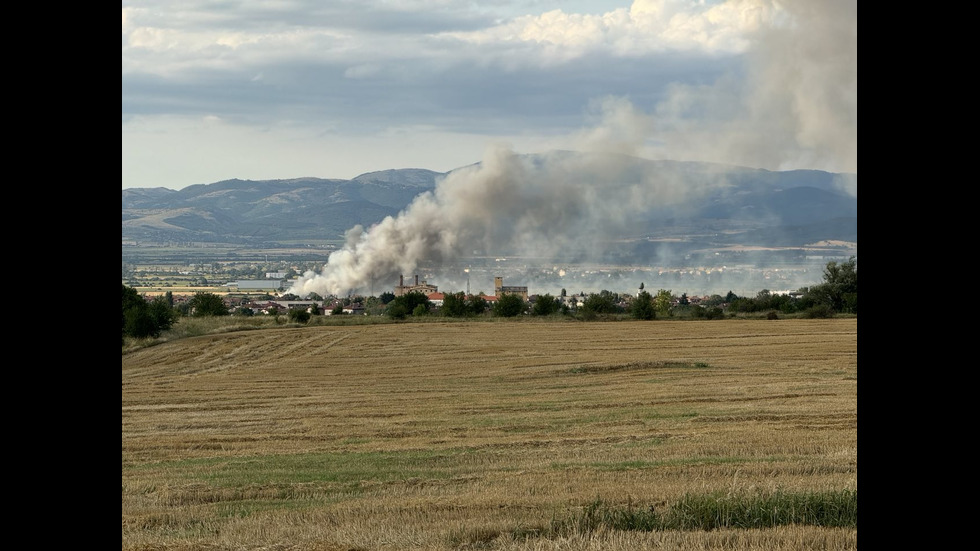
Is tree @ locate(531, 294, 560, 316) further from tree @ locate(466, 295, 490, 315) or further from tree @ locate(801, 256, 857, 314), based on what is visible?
tree @ locate(801, 256, 857, 314)

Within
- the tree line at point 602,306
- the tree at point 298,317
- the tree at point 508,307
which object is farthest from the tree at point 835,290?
the tree at point 298,317

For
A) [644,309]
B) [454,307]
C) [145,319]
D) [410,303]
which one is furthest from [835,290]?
[145,319]

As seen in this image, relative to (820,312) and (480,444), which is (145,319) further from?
(820,312)

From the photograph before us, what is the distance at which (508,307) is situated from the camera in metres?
79.6

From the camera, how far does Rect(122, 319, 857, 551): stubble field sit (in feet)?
28.2

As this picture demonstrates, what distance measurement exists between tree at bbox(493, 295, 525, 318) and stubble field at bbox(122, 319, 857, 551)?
31.5 m

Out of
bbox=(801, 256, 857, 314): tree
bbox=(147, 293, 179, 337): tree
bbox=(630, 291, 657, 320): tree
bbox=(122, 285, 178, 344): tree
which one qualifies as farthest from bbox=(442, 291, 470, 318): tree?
bbox=(801, 256, 857, 314): tree

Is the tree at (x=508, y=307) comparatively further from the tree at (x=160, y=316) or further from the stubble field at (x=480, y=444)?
the stubble field at (x=480, y=444)
